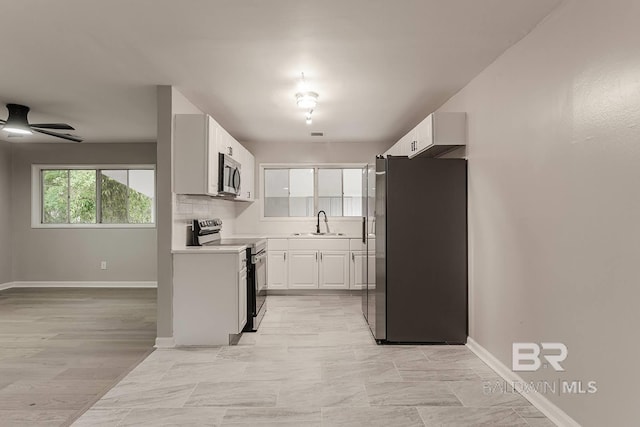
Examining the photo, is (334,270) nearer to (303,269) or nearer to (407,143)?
(303,269)

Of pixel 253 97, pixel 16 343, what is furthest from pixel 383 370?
pixel 16 343

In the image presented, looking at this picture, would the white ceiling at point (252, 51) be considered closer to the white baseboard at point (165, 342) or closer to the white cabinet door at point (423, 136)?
the white cabinet door at point (423, 136)

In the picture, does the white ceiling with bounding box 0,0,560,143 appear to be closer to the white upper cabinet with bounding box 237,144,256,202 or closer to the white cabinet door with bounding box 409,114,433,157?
the white cabinet door with bounding box 409,114,433,157

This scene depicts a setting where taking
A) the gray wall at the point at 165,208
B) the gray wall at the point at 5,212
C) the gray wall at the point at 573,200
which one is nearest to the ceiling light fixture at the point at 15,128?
the gray wall at the point at 165,208

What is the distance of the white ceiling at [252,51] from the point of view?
2.24 meters

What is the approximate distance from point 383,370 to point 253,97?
2.79m

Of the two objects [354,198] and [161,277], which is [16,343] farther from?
[354,198]

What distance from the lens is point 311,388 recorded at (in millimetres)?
2635

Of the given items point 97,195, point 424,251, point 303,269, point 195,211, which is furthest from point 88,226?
point 424,251

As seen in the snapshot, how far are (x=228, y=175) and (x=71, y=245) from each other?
3889mm

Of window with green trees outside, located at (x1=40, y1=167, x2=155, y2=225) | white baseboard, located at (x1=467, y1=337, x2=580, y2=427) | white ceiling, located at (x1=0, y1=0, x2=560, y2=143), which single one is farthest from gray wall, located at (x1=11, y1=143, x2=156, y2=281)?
white baseboard, located at (x1=467, y1=337, x2=580, y2=427)

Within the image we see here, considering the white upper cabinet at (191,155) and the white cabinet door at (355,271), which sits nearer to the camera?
the white upper cabinet at (191,155)

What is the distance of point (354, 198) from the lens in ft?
20.9

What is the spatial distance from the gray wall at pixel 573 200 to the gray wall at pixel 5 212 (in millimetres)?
7162
